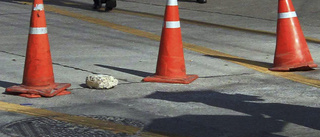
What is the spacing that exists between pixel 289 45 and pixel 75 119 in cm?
338

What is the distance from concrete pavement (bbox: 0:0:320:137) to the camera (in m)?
5.10

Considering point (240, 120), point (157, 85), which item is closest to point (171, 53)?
point (157, 85)

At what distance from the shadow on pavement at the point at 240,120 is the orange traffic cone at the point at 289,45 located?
1.70 metres

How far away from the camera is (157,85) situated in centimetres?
691

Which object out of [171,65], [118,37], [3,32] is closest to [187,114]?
[171,65]

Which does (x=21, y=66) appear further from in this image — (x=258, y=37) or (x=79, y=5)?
(x=79, y=5)

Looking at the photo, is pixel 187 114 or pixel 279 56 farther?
pixel 279 56

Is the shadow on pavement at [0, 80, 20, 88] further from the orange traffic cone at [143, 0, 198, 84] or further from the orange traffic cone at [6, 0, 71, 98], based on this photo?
the orange traffic cone at [143, 0, 198, 84]

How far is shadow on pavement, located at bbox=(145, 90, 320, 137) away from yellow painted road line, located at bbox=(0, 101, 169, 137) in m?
0.17

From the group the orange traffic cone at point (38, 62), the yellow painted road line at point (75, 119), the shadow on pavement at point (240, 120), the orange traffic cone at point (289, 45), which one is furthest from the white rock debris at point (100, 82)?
the orange traffic cone at point (289, 45)

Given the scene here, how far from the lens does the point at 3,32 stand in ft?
37.1

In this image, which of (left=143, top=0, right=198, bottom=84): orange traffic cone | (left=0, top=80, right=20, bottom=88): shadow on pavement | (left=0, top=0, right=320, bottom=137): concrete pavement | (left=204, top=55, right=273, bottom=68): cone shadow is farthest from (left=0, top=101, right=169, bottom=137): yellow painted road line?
(left=204, top=55, right=273, bottom=68): cone shadow

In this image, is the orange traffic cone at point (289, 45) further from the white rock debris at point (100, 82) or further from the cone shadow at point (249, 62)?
the white rock debris at point (100, 82)

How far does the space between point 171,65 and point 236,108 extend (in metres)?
1.54
